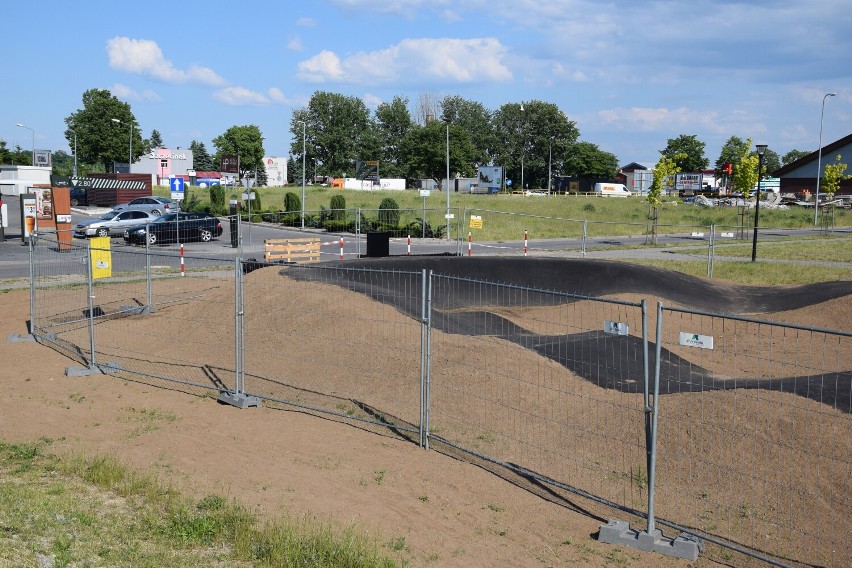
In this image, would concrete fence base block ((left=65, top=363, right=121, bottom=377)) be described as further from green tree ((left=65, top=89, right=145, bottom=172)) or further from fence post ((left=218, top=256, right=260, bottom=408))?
green tree ((left=65, top=89, right=145, bottom=172))

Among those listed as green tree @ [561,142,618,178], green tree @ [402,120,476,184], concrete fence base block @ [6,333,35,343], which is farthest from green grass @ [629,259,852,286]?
green tree @ [561,142,618,178]

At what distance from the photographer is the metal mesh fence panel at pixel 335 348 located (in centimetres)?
1131

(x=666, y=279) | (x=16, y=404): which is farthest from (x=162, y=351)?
(x=666, y=279)

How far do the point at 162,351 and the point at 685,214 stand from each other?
56.9 meters

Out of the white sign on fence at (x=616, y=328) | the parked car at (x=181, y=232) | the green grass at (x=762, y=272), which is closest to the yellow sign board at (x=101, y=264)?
the white sign on fence at (x=616, y=328)

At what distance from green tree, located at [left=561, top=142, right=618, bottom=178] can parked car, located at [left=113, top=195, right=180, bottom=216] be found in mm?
89983

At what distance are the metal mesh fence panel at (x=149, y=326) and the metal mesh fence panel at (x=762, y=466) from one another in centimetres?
667

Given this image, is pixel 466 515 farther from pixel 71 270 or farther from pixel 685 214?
pixel 685 214

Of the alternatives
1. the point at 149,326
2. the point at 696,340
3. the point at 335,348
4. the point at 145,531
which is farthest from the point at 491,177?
the point at 145,531

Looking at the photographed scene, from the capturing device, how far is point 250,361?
43.6 ft

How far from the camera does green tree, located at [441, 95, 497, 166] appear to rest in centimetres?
14562

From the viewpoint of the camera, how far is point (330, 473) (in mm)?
8555

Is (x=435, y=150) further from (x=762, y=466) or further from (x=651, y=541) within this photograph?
(x=651, y=541)

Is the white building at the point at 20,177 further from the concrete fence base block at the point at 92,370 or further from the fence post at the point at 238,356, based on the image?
the fence post at the point at 238,356
